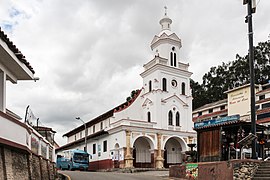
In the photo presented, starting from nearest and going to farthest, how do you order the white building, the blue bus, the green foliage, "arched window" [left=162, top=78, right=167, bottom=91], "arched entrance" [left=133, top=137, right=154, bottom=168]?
the white building, the blue bus, "arched entrance" [left=133, top=137, right=154, bottom=168], "arched window" [left=162, top=78, right=167, bottom=91], the green foliage

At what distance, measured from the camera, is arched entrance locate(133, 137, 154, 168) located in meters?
45.5

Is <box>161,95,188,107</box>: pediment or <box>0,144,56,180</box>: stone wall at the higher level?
<box>161,95,188,107</box>: pediment

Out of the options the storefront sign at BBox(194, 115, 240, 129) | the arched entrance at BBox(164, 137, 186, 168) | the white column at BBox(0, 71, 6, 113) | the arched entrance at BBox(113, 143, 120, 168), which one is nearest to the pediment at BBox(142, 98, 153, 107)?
the arched entrance at BBox(164, 137, 186, 168)

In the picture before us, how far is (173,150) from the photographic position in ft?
161

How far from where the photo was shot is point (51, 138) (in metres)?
27.6

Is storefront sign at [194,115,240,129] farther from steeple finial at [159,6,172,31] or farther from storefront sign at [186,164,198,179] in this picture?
steeple finial at [159,6,172,31]

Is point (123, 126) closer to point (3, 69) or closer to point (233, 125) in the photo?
point (233, 125)

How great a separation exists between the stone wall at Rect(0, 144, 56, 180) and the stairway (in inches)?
394

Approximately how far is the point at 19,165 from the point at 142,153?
33.4 m

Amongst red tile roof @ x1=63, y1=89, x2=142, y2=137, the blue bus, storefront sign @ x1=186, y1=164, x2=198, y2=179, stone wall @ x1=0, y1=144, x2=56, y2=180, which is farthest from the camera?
red tile roof @ x1=63, y1=89, x2=142, y2=137

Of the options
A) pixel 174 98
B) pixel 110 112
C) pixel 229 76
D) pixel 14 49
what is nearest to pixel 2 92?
pixel 14 49

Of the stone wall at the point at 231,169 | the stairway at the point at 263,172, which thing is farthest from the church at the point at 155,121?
the stairway at the point at 263,172

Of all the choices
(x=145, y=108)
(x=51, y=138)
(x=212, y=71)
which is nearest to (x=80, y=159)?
(x=145, y=108)

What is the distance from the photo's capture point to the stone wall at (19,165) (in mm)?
11870
